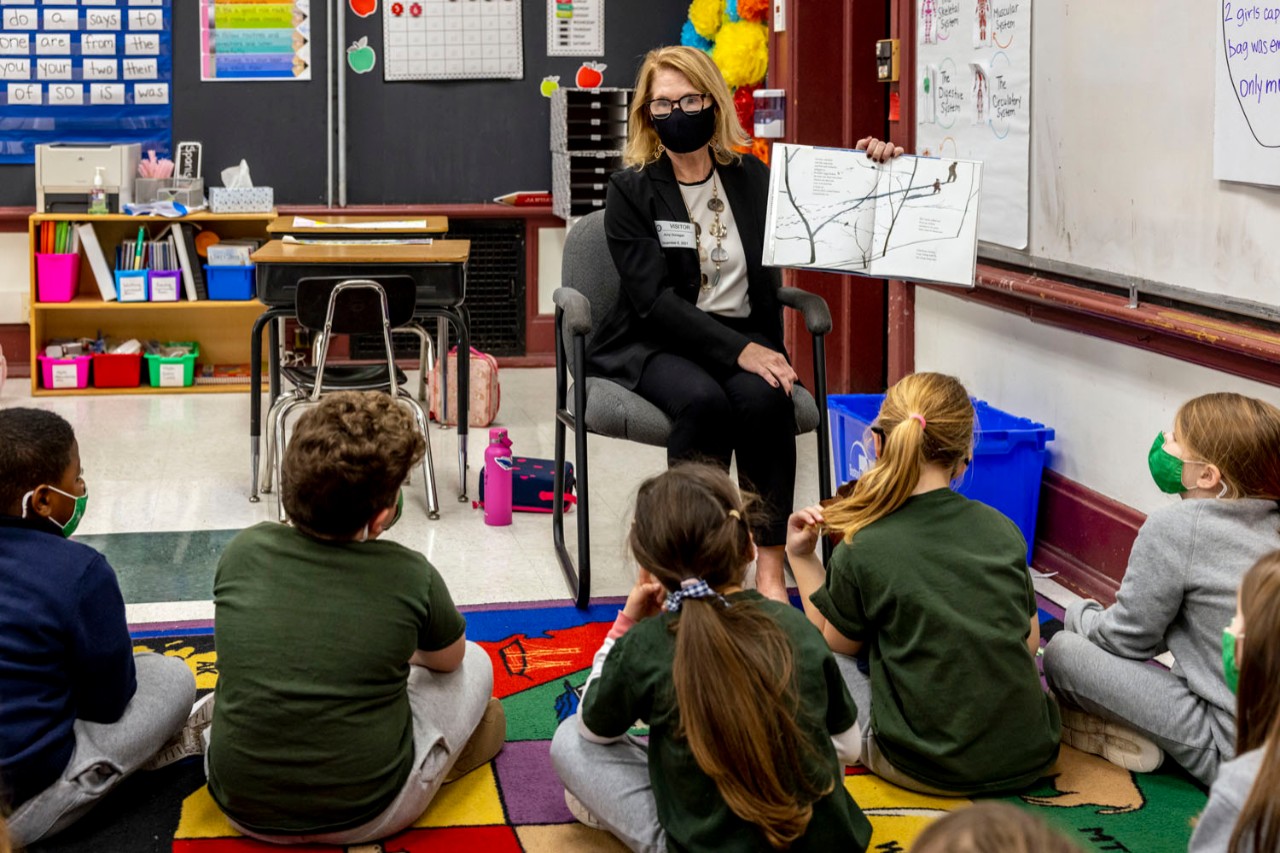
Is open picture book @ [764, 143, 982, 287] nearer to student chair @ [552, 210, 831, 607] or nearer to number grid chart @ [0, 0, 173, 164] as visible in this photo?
student chair @ [552, 210, 831, 607]

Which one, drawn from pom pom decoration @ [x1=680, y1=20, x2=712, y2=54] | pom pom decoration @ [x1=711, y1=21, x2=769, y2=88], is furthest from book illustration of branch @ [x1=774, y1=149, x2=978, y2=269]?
pom pom decoration @ [x1=680, y1=20, x2=712, y2=54]

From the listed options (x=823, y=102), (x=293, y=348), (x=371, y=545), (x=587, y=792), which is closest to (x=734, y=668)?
(x=587, y=792)

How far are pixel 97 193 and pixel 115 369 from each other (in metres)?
→ 0.71

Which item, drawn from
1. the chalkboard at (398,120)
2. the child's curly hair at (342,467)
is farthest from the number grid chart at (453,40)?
the child's curly hair at (342,467)

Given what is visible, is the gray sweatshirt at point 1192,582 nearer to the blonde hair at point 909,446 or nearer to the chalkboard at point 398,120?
the blonde hair at point 909,446

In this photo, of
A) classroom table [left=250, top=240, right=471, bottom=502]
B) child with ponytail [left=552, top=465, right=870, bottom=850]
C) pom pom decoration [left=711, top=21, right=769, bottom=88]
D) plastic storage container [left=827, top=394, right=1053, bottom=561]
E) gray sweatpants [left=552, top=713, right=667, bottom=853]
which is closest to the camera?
child with ponytail [left=552, top=465, right=870, bottom=850]

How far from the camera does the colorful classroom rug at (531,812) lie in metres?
2.11

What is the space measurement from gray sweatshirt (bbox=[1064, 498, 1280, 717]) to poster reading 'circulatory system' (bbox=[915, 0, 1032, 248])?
60.9 inches

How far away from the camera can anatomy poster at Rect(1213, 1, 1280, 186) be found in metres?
2.58

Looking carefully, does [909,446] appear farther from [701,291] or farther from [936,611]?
[701,291]

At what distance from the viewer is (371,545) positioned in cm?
204

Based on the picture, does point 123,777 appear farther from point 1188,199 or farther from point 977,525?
point 1188,199

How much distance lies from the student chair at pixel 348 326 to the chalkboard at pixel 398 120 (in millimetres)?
2336

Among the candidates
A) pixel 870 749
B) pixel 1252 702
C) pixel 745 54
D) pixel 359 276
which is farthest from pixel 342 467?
pixel 745 54
